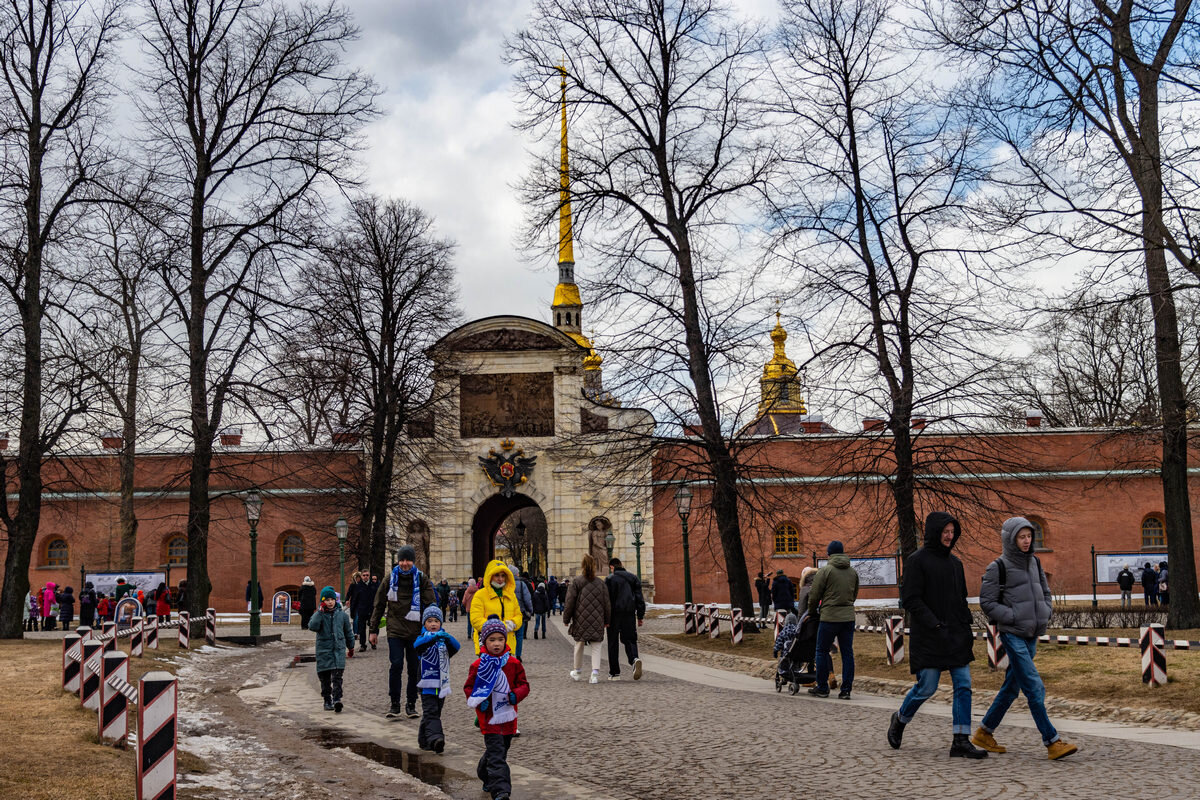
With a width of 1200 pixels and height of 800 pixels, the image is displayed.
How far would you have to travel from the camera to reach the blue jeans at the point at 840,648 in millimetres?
14273

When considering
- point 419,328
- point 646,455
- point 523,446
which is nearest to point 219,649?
point 646,455

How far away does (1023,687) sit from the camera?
948 centimetres

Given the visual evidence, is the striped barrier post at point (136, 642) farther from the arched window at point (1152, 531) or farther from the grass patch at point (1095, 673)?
the arched window at point (1152, 531)

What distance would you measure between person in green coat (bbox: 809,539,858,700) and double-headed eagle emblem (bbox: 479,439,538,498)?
33.9m

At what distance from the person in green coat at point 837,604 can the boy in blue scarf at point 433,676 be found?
491 centimetres

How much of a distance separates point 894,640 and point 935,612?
8.12 meters

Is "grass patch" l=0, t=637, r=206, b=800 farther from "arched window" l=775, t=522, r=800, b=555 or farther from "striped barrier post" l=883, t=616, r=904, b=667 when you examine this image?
"arched window" l=775, t=522, r=800, b=555

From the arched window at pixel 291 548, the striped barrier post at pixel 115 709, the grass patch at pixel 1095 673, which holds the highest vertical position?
the arched window at pixel 291 548

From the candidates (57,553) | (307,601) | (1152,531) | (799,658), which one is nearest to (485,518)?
(307,601)

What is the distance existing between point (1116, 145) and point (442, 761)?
46.6 ft

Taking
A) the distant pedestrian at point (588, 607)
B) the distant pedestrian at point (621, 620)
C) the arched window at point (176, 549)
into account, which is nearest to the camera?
the distant pedestrian at point (588, 607)

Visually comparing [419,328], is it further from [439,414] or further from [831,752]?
[831,752]

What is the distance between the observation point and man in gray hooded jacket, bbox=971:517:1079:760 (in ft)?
31.1

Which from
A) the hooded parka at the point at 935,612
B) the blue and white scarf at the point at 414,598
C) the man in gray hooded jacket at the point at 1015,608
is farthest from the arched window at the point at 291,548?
the man in gray hooded jacket at the point at 1015,608
